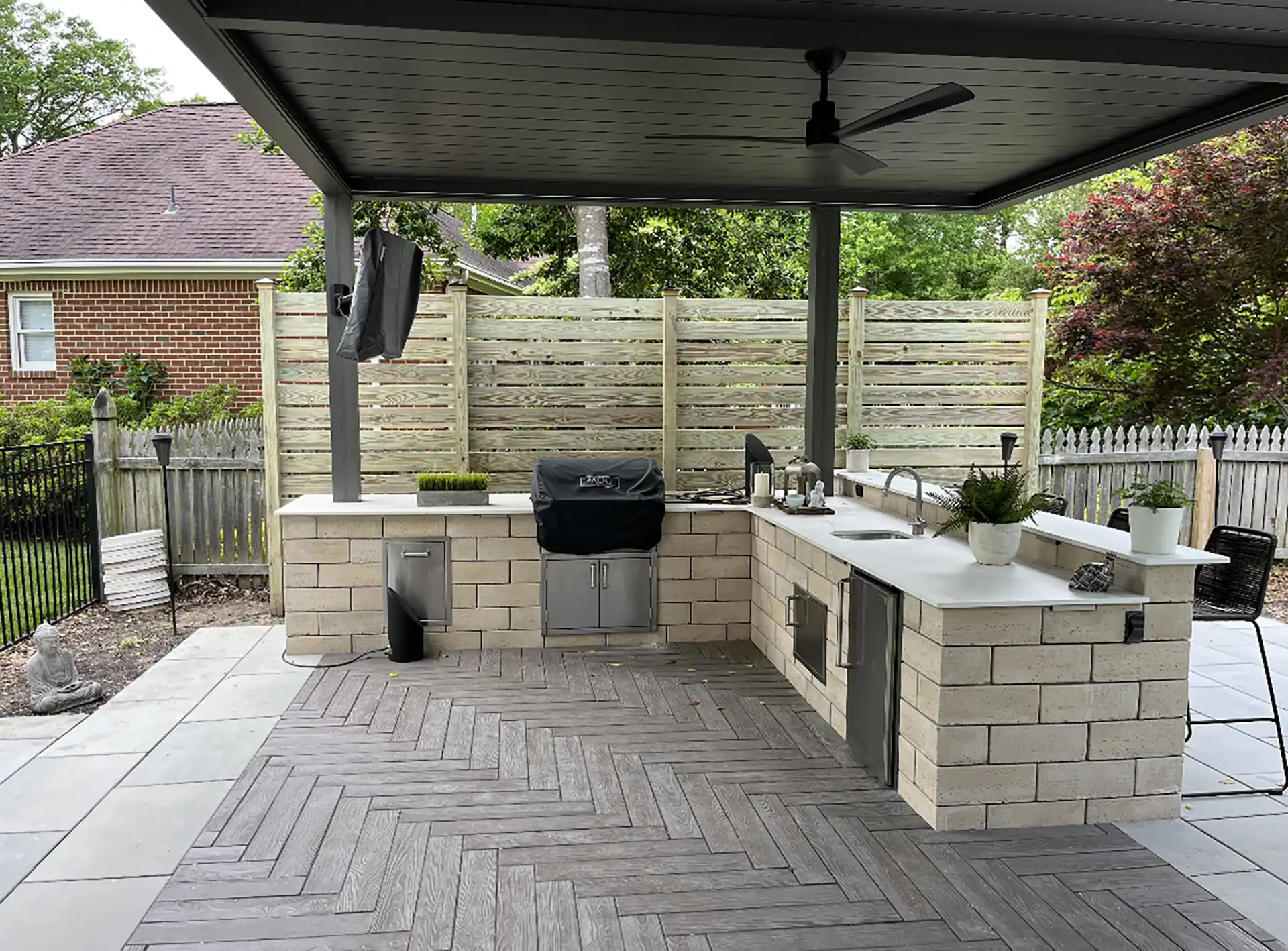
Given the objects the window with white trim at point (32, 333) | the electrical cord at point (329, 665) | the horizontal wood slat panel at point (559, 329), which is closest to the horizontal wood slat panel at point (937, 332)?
the horizontal wood slat panel at point (559, 329)

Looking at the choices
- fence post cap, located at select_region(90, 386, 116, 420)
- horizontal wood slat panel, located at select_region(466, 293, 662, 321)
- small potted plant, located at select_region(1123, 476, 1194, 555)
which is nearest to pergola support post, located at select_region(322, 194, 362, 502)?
horizontal wood slat panel, located at select_region(466, 293, 662, 321)

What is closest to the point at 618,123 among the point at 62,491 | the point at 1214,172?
the point at 62,491

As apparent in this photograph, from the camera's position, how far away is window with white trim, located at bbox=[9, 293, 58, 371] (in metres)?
9.57

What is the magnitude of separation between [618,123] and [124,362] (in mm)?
6966

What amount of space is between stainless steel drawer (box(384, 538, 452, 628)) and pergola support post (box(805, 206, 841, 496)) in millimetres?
2192

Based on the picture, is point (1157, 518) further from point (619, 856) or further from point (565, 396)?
point (565, 396)

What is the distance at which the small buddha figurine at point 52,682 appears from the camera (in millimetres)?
4355

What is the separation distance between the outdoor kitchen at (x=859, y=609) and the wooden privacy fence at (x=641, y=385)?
37 cm

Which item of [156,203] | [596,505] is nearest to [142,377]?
[156,203]

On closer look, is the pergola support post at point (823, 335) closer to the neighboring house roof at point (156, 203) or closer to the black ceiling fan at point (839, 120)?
the black ceiling fan at point (839, 120)

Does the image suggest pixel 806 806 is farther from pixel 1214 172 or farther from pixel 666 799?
pixel 1214 172

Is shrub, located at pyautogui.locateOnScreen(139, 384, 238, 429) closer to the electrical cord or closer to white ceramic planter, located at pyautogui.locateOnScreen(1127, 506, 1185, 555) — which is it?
the electrical cord

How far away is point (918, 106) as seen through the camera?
320 cm

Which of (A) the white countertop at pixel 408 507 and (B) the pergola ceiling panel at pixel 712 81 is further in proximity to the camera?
(A) the white countertop at pixel 408 507
